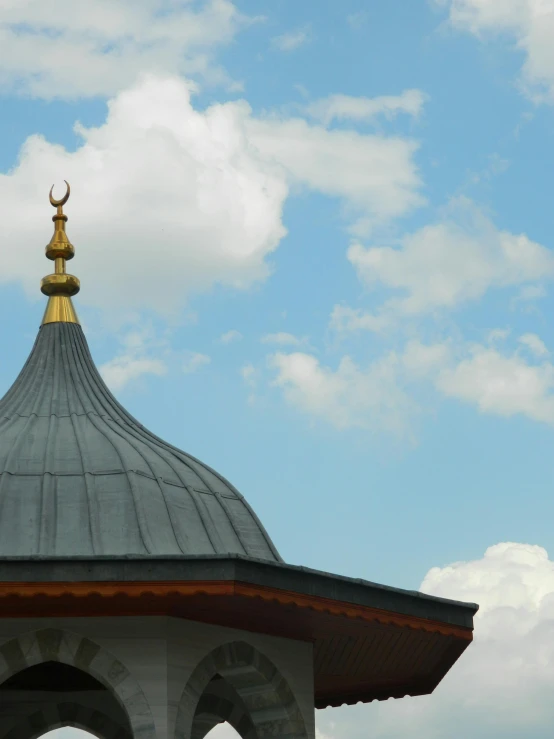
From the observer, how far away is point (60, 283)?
22297 mm

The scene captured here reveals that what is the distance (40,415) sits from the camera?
20.5 m

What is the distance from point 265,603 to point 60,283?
7.41m

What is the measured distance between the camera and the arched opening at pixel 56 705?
21516mm

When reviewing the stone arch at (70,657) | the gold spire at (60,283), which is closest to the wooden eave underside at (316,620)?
the stone arch at (70,657)

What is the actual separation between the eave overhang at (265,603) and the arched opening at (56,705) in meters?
3.41

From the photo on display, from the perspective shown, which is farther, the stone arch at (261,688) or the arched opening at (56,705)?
the arched opening at (56,705)

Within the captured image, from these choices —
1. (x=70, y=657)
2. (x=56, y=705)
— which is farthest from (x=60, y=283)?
(x=70, y=657)

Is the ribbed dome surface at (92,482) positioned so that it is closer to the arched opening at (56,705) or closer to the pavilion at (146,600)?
the pavilion at (146,600)

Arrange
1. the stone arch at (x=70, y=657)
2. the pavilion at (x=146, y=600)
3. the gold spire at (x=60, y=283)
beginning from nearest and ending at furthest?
the pavilion at (x=146, y=600), the stone arch at (x=70, y=657), the gold spire at (x=60, y=283)

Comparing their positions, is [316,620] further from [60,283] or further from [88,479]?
[60,283]

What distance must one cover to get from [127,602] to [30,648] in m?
1.30

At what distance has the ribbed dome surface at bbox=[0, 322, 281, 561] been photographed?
18.2m

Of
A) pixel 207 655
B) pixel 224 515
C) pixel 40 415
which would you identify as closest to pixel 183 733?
pixel 207 655

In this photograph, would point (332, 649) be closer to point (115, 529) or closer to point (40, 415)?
point (115, 529)
